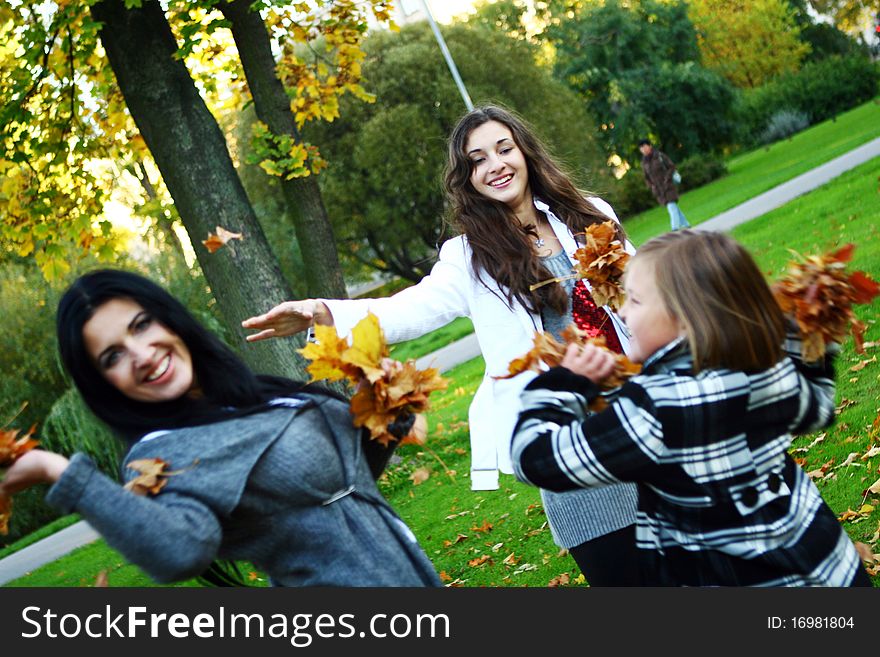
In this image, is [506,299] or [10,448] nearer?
[10,448]

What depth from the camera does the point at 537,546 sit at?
678 centimetres

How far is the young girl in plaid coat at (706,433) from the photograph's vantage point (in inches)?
93.7

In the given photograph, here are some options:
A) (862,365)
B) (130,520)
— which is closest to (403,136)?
(862,365)

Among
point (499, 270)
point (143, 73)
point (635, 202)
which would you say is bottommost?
point (635, 202)

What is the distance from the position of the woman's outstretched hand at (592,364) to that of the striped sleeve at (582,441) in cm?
11

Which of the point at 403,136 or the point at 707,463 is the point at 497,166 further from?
the point at 403,136

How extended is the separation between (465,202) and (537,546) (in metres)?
3.40

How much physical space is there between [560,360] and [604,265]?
34.5 inches

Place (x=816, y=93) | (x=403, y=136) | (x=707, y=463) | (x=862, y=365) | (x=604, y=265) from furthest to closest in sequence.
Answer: (x=816, y=93) < (x=403, y=136) < (x=862, y=365) < (x=604, y=265) < (x=707, y=463)

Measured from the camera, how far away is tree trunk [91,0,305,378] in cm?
735

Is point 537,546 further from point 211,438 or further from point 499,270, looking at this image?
point 211,438

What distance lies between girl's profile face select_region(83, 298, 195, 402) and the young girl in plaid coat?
2.94 feet

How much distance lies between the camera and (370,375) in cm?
263
